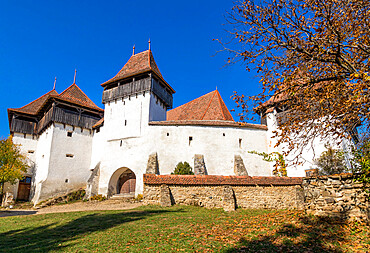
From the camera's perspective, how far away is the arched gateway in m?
21.4

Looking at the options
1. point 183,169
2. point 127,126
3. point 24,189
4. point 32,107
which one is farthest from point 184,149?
point 32,107

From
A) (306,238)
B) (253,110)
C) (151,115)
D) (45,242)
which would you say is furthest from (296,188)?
(151,115)

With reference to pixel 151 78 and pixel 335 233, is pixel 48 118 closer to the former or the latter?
pixel 151 78

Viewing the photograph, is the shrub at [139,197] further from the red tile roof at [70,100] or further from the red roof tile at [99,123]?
the red tile roof at [70,100]

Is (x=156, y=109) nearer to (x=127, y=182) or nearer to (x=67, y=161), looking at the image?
(x=127, y=182)

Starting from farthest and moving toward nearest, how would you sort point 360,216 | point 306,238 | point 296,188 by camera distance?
1. point 296,188
2. point 360,216
3. point 306,238

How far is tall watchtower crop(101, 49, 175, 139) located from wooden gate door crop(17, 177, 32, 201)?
10.5m

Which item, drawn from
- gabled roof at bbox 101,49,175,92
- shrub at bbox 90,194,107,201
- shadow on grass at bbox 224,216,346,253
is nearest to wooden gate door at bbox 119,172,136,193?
shrub at bbox 90,194,107,201

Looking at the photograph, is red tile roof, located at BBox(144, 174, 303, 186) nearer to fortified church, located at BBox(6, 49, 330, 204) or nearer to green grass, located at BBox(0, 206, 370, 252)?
green grass, located at BBox(0, 206, 370, 252)

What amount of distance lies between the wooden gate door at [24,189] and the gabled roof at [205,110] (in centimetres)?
1592

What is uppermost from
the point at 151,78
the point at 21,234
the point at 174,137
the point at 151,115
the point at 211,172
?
the point at 151,78

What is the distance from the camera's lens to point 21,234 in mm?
8375

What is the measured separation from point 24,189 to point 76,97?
1041 cm

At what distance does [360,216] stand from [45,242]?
863 cm
